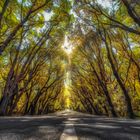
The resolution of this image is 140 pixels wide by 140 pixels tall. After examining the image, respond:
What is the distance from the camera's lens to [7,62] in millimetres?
28578

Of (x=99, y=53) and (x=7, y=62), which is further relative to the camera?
(x=7, y=62)

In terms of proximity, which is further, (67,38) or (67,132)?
(67,38)

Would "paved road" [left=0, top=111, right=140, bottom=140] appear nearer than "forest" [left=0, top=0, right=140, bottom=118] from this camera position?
Yes

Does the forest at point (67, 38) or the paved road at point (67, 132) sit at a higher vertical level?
the forest at point (67, 38)

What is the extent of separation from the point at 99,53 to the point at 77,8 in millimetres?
8406

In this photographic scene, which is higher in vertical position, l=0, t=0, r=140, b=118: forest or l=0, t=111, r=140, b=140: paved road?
l=0, t=0, r=140, b=118: forest

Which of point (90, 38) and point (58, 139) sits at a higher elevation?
point (90, 38)

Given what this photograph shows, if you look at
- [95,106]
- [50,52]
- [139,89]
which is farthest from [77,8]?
[95,106]

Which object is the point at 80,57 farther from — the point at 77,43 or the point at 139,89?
the point at 139,89

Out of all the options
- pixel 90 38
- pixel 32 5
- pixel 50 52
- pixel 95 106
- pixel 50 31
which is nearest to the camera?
pixel 32 5

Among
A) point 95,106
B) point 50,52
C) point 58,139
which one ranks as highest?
point 50,52

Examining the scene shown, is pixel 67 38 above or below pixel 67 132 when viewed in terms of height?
above

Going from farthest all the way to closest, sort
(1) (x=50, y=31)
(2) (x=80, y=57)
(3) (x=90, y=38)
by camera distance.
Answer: (2) (x=80, y=57) < (3) (x=90, y=38) < (1) (x=50, y=31)

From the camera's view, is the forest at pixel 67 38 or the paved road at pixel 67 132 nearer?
the paved road at pixel 67 132
